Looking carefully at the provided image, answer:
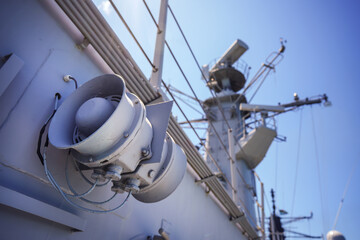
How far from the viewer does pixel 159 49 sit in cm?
158

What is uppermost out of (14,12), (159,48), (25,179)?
(159,48)

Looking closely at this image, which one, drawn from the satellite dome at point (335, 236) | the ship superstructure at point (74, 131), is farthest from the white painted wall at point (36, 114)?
the satellite dome at point (335, 236)

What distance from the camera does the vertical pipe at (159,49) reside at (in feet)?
4.85

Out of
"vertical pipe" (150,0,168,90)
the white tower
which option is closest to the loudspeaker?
"vertical pipe" (150,0,168,90)

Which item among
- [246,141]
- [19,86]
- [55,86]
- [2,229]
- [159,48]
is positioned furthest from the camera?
[246,141]

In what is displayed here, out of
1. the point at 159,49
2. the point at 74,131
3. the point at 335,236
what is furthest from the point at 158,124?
the point at 335,236

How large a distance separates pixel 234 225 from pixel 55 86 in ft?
7.93

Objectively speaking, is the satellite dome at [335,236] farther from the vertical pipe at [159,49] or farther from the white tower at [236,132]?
the vertical pipe at [159,49]

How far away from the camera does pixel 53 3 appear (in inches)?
38.1

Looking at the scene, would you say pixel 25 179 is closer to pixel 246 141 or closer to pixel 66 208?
pixel 66 208

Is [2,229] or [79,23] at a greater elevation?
[79,23]

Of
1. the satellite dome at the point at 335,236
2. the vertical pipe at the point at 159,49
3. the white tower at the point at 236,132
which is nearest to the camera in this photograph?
the vertical pipe at the point at 159,49

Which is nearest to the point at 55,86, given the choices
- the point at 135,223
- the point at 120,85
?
the point at 120,85

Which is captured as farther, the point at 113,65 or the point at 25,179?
the point at 113,65
